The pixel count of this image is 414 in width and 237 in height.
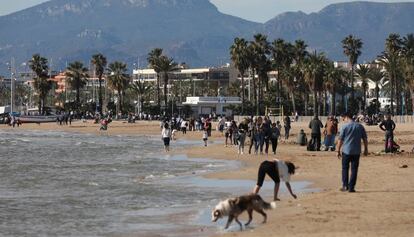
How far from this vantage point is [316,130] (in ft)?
101

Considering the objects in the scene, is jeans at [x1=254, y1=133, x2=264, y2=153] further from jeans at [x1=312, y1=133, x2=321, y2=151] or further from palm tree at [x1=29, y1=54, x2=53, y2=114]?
palm tree at [x1=29, y1=54, x2=53, y2=114]

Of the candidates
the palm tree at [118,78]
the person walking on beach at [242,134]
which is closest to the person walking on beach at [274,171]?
the person walking on beach at [242,134]

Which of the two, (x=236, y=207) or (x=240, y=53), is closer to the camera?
(x=236, y=207)

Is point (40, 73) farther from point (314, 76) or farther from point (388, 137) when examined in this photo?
point (388, 137)

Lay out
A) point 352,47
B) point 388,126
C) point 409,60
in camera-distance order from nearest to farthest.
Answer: point 388,126 → point 409,60 → point 352,47

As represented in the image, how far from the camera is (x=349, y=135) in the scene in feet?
50.3

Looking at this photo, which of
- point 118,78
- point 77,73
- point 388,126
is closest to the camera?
point 388,126

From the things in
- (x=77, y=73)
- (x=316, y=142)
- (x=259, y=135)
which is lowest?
(x=316, y=142)

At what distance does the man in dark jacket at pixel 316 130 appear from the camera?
99.3 ft

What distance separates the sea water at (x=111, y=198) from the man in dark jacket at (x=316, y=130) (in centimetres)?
434

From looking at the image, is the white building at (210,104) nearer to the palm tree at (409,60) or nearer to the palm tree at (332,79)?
the palm tree at (332,79)

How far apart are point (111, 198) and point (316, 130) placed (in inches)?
592

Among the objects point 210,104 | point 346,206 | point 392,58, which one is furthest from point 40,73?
point 346,206

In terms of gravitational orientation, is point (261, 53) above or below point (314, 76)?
above
